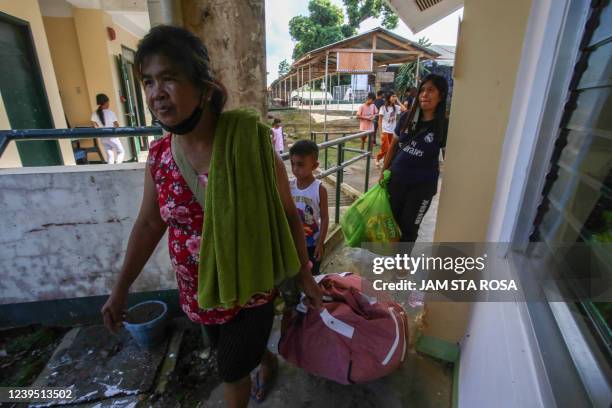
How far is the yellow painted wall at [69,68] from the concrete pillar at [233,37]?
593 cm

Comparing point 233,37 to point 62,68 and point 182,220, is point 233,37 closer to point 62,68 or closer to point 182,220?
point 182,220

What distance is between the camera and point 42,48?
488 cm

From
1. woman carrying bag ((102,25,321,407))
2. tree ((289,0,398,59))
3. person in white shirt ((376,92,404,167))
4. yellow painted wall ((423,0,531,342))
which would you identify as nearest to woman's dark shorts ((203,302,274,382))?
woman carrying bag ((102,25,321,407))

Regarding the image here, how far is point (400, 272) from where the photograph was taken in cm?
288

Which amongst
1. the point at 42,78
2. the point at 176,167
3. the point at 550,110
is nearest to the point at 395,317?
the point at 550,110

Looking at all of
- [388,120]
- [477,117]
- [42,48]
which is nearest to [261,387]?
[477,117]

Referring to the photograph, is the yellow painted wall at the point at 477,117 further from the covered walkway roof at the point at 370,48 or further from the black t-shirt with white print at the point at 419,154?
the covered walkway roof at the point at 370,48

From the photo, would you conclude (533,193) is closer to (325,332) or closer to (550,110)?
(550,110)

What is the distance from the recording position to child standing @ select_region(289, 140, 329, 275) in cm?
205

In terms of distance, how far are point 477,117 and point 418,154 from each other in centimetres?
81

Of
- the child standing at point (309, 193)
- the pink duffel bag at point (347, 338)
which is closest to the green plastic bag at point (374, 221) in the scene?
the child standing at point (309, 193)

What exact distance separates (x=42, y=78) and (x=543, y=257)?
647 centimetres

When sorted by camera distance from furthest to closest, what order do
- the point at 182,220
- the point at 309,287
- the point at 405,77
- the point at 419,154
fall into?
the point at 405,77
the point at 419,154
the point at 309,287
the point at 182,220

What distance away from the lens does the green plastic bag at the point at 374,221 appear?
2479 mm
